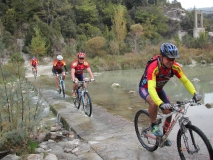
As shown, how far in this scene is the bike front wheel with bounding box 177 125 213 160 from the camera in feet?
10.3

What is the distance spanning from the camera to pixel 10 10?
41.8 meters

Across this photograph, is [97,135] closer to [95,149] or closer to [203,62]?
[95,149]

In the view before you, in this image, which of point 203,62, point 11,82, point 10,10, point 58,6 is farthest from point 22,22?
point 11,82

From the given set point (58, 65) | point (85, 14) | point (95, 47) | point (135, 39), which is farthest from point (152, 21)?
point (58, 65)

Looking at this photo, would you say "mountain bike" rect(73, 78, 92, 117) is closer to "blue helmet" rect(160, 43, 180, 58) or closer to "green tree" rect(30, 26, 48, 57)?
"blue helmet" rect(160, 43, 180, 58)

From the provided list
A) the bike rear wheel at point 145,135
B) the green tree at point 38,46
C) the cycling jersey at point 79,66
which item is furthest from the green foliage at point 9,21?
the bike rear wheel at point 145,135

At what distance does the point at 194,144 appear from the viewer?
336cm

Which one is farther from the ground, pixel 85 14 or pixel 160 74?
pixel 85 14

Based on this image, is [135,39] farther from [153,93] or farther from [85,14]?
[153,93]

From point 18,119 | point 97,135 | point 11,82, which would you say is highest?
point 11,82

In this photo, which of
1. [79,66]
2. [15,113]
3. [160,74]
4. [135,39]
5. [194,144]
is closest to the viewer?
[194,144]

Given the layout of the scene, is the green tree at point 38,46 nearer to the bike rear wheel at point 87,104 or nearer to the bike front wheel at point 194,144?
the bike rear wheel at point 87,104

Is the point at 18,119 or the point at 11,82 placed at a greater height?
the point at 11,82

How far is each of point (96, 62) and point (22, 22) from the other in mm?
21404
